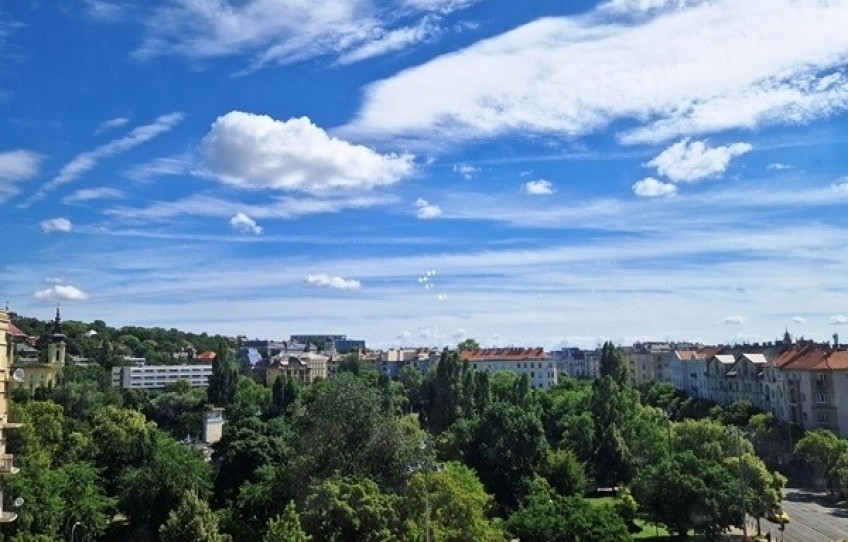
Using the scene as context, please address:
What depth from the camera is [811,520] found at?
137 feet

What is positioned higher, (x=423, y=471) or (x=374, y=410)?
(x=374, y=410)

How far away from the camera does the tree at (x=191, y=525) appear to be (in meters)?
29.9

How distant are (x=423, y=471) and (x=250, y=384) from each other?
76430 millimetres

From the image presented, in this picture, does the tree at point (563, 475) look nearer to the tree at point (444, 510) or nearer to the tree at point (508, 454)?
the tree at point (508, 454)

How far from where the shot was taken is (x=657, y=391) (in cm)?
8012

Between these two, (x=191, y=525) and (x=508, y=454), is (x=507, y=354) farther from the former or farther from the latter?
(x=191, y=525)

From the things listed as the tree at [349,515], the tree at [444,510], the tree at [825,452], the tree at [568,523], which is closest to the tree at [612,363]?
the tree at [825,452]

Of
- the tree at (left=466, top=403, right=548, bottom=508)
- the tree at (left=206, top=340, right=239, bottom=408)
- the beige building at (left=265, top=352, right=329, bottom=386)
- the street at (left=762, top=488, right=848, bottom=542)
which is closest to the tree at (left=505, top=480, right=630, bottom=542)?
the tree at (left=466, top=403, right=548, bottom=508)

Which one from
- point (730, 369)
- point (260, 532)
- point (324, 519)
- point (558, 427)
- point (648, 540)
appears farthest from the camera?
point (730, 369)

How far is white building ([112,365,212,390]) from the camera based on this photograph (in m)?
124

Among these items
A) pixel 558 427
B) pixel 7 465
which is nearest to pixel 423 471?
pixel 7 465

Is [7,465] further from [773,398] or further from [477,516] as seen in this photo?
[773,398]

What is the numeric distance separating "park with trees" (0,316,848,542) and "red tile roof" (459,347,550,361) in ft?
188

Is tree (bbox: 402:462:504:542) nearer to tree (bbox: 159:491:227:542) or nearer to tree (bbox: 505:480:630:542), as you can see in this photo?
tree (bbox: 505:480:630:542)
